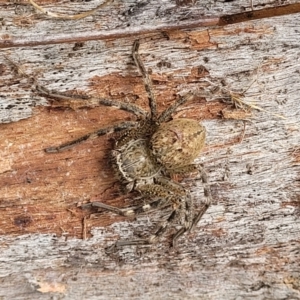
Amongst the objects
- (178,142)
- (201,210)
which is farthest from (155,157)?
(201,210)

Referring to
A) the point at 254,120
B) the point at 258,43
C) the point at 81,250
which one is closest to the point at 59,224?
the point at 81,250

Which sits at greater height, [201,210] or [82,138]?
[82,138]

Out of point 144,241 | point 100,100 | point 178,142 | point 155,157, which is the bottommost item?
point 144,241

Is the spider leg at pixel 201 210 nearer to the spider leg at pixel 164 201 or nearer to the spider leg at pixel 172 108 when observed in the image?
the spider leg at pixel 164 201

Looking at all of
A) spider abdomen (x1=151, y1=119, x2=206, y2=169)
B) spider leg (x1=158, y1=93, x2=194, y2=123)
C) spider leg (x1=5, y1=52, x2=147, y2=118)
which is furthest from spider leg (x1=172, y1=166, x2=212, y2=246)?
spider leg (x1=5, y1=52, x2=147, y2=118)

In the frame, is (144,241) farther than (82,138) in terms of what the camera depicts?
Yes

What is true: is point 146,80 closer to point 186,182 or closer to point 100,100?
point 100,100

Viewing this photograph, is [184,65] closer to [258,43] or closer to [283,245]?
[258,43]
